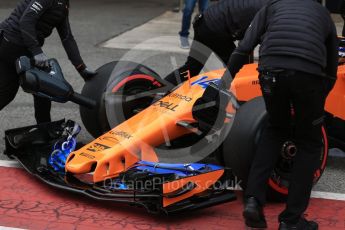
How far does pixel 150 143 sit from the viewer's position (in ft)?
14.5


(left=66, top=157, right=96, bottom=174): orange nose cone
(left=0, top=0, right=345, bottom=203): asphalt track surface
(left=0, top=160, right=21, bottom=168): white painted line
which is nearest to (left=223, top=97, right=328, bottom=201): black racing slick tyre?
(left=0, top=0, right=345, bottom=203): asphalt track surface

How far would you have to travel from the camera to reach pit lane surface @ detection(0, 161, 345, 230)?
4047 mm

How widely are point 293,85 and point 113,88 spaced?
78.0 inches

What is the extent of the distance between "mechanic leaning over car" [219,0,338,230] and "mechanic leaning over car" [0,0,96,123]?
1777 millimetres

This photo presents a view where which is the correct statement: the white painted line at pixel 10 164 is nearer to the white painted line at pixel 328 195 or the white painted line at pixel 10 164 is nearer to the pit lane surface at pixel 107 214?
the pit lane surface at pixel 107 214

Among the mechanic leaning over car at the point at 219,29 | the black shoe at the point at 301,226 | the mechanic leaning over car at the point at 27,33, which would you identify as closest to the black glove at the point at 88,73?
the mechanic leaning over car at the point at 27,33

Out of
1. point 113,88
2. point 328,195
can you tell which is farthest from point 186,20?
point 328,195

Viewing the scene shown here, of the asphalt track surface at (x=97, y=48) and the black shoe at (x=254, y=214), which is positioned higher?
the black shoe at (x=254, y=214)

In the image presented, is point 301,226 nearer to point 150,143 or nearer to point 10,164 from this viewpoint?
point 150,143

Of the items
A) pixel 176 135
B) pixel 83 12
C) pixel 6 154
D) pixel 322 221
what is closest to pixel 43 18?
pixel 6 154

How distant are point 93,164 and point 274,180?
1.23m

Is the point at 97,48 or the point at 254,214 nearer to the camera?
the point at 254,214

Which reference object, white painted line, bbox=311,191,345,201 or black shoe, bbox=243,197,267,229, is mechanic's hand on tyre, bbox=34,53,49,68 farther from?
white painted line, bbox=311,191,345,201

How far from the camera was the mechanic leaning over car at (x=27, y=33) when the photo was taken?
4.91m
